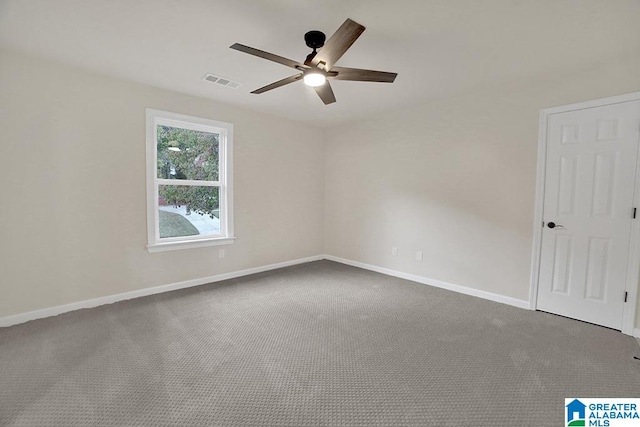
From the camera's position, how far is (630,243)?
2629 millimetres

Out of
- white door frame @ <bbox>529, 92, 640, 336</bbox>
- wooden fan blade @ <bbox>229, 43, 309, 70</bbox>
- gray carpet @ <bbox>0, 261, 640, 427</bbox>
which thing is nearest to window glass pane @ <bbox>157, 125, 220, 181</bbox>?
gray carpet @ <bbox>0, 261, 640, 427</bbox>

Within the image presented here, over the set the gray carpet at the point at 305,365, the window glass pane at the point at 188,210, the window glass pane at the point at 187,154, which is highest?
the window glass pane at the point at 187,154

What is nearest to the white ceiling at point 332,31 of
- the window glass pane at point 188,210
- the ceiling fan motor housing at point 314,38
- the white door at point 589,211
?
the ceiling fan motor housing at point 314,38

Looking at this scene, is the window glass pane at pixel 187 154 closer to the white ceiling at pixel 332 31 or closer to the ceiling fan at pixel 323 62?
the white ceiling at pixel 332 31

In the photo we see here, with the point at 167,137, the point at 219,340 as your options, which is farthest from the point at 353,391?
the point at 167,137

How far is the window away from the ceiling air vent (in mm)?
734

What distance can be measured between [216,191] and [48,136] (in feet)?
5.96

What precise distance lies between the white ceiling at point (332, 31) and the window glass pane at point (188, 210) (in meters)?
1.33

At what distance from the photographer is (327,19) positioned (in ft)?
6.71

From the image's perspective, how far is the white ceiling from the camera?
1.93 meters

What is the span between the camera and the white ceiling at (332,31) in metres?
1.93

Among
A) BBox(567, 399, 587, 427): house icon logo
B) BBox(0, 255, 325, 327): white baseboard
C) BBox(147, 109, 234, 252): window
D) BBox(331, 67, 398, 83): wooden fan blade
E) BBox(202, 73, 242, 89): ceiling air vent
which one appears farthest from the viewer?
BBox(147, 109, 234, 252): window

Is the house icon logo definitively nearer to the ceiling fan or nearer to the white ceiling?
the ceiling fan

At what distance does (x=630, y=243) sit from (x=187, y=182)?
15.6 ft
